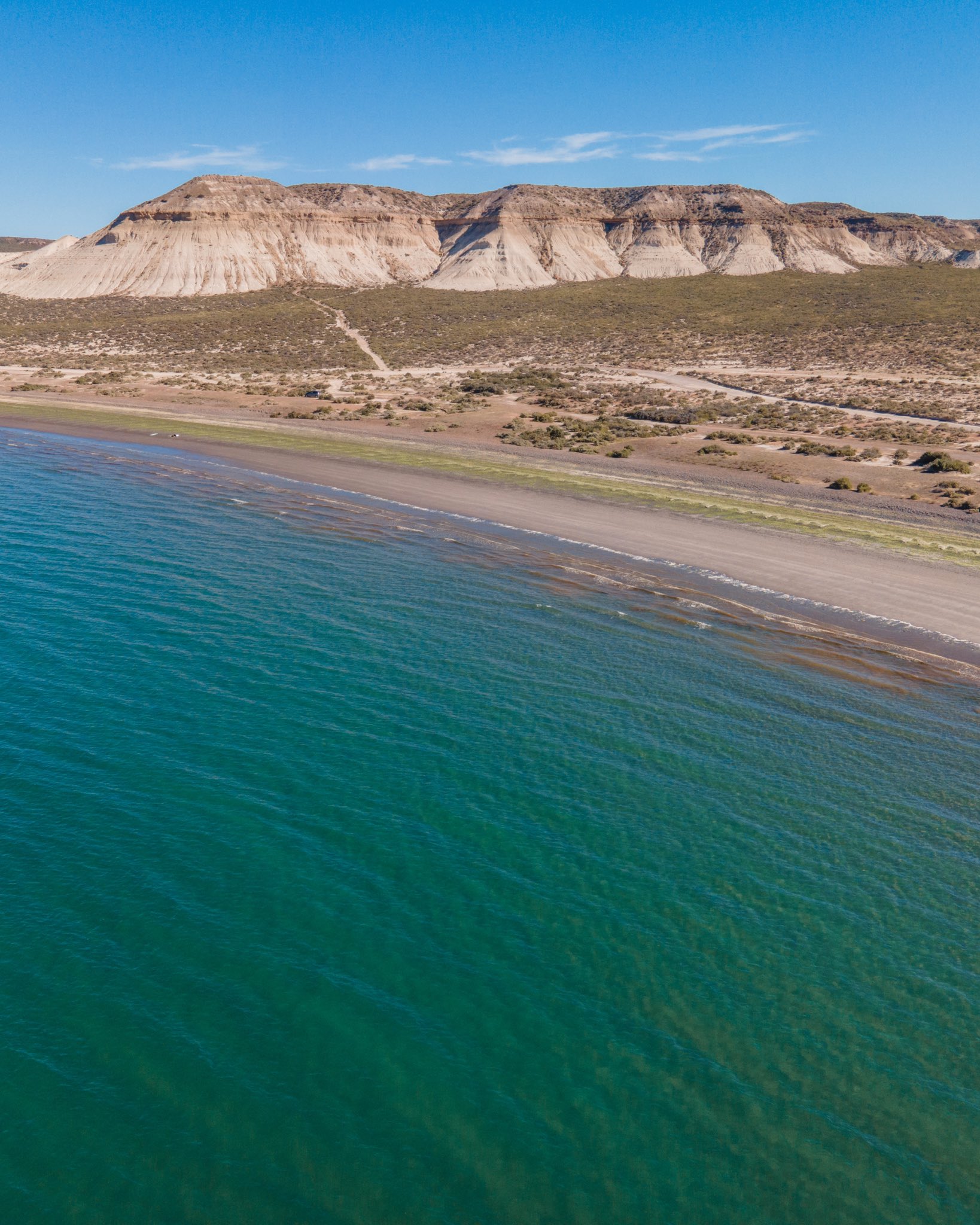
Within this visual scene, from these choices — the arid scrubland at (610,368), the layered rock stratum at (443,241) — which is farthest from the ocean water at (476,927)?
the layered rock stratum at (443,241)

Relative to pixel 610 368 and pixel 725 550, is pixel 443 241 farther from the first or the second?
pixel 725 550

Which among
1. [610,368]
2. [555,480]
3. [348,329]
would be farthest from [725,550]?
[348,329]

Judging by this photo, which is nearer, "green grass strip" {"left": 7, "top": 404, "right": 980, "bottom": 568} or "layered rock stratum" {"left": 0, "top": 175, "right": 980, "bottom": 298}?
"green grass strip" {"left": 7, "top": 404, "right": 980, "bottom": 568}

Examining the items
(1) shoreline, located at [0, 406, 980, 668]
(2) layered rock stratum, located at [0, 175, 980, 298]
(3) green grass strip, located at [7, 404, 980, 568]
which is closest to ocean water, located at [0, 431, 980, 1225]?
(1) shoreline, located at [0, 406, 980, 668]

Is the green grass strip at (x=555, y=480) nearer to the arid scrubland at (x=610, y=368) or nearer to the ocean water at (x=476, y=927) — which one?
the arid scrubland at (x=610, y=368)

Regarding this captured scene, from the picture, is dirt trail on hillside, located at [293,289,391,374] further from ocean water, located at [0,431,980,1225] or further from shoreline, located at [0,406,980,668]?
ocean water, located at [0,431,980,1225]

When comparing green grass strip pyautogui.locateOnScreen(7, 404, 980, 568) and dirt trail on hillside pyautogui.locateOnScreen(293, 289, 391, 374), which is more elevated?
dirt trail on hillside pyautogui.locateOnScreen(293, 289, 391, 374)
